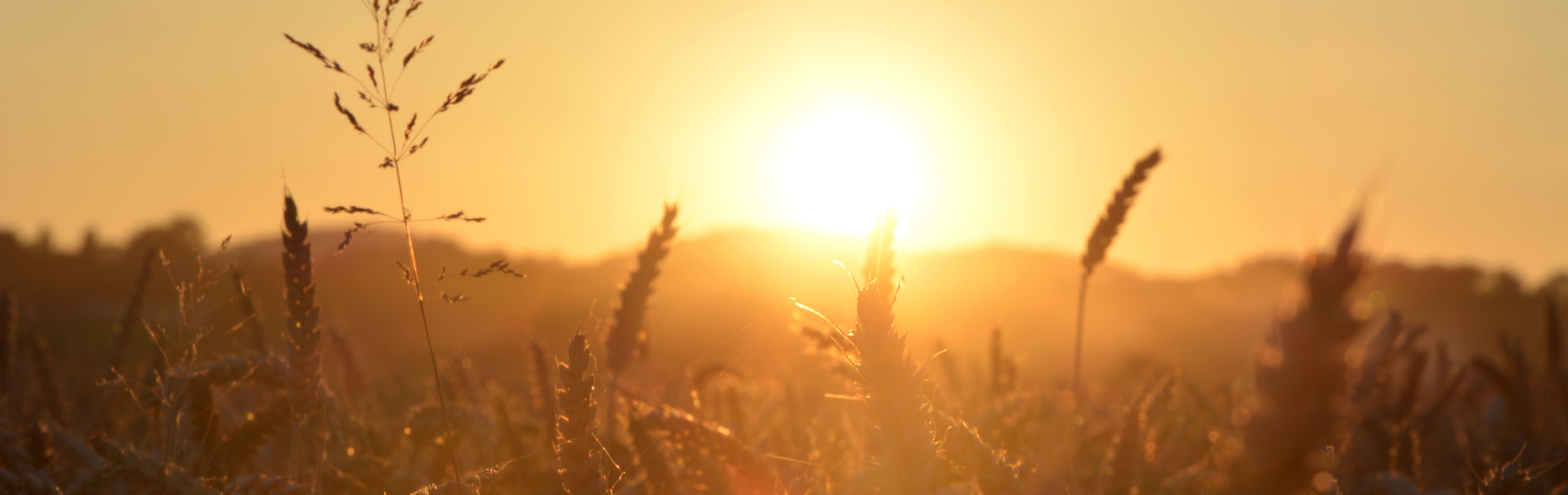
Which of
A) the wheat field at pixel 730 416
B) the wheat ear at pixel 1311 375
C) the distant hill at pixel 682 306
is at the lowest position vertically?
the distant hill at pixel 682 306

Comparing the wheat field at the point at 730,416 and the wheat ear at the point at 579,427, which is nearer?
the wheat field at the point at 730,416

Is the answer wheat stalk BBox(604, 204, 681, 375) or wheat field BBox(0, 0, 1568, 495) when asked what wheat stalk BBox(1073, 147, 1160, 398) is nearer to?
wheat field BBox(0, 0, 1568, 495)

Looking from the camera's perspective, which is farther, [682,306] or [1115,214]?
[682,306]

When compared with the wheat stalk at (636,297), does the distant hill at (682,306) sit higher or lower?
lower

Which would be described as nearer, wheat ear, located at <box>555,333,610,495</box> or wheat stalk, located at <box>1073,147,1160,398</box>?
wheat ear, located at <box>555,333,610,495</box>

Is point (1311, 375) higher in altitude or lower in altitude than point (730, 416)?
higher

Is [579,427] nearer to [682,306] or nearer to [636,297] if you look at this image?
[636,297]

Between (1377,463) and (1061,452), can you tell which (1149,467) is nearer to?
(1061,452)

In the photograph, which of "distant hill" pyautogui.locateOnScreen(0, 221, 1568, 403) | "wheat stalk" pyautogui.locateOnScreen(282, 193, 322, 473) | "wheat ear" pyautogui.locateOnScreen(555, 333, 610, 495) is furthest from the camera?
"distant hill" pyautogui.locateOnScreen(0, 221, 1568, 403)

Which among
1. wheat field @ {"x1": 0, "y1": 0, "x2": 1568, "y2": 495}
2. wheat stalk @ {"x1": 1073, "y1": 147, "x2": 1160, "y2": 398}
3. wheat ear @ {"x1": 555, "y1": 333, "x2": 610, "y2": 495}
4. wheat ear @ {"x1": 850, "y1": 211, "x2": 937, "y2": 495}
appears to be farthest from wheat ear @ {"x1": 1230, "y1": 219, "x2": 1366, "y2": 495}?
wheat stalk @ {"x1": 1073, "y1": 147, "x2": 1160, "y2": 398}

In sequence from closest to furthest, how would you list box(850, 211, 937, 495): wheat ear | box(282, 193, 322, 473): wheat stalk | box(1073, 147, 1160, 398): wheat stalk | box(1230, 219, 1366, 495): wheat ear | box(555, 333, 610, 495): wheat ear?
box(1230, 219, 1366, 495): wheat ear → box(850, 211, 937, 495): wheat ear → box(555, 333, 610, 495): wheat ear → box(282, 193, 322, 473): wheat stalk → box(1073, 147, 1160, 398): wheat stalk

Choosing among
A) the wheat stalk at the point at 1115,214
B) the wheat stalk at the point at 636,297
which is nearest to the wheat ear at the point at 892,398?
the wheat stalk at the point at 636,297

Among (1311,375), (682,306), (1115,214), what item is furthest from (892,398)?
(682,306)

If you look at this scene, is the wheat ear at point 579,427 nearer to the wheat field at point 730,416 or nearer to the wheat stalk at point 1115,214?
the wheat field at point 730,416
